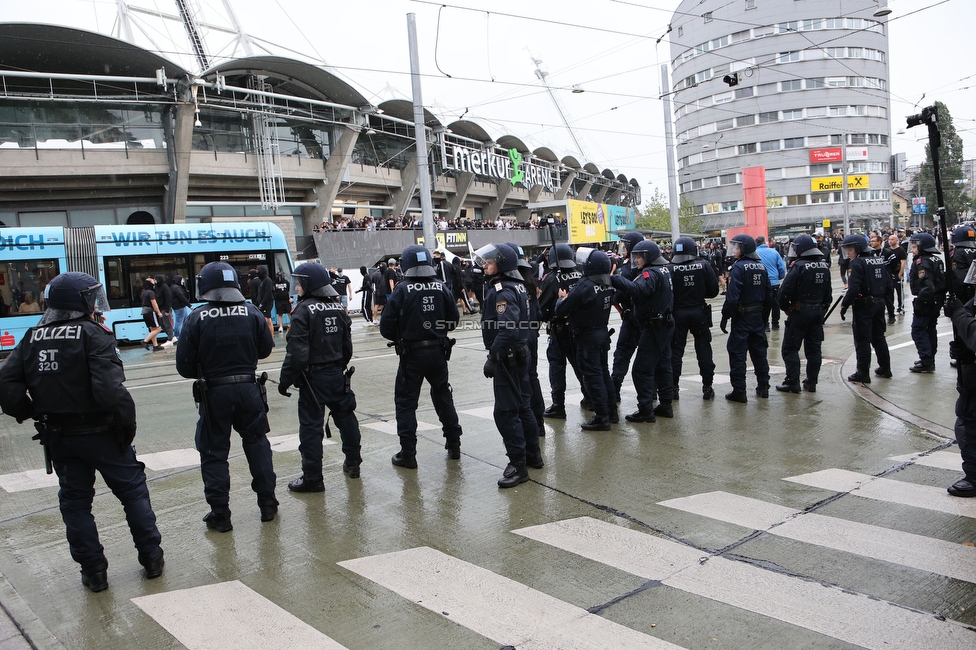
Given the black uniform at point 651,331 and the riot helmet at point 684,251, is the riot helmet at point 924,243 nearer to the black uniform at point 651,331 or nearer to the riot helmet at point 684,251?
the riot helmet at point 684,251

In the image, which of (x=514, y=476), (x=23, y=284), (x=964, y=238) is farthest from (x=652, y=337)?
(x=23, y=284)

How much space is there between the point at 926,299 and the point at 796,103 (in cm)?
7011

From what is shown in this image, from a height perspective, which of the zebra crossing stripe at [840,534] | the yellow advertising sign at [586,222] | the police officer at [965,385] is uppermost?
the yellow advertising sign at [586,222]

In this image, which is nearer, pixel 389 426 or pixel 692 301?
pixel 389 426

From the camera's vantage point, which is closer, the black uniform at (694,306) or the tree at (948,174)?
the black uniform at (694,306)

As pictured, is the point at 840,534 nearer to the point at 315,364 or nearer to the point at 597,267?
the point at 597,267

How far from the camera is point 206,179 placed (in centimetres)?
3091

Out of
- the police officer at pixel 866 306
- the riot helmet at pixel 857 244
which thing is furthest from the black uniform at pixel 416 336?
the riot helmet at pixel 857 244

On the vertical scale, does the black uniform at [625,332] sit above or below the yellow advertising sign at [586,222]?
below

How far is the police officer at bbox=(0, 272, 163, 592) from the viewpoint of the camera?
13.1 ft

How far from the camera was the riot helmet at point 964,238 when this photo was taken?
9.40 meters

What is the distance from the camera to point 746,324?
8.30 metres

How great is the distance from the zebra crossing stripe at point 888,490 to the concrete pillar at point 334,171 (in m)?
32.0

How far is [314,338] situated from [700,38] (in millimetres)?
77952
